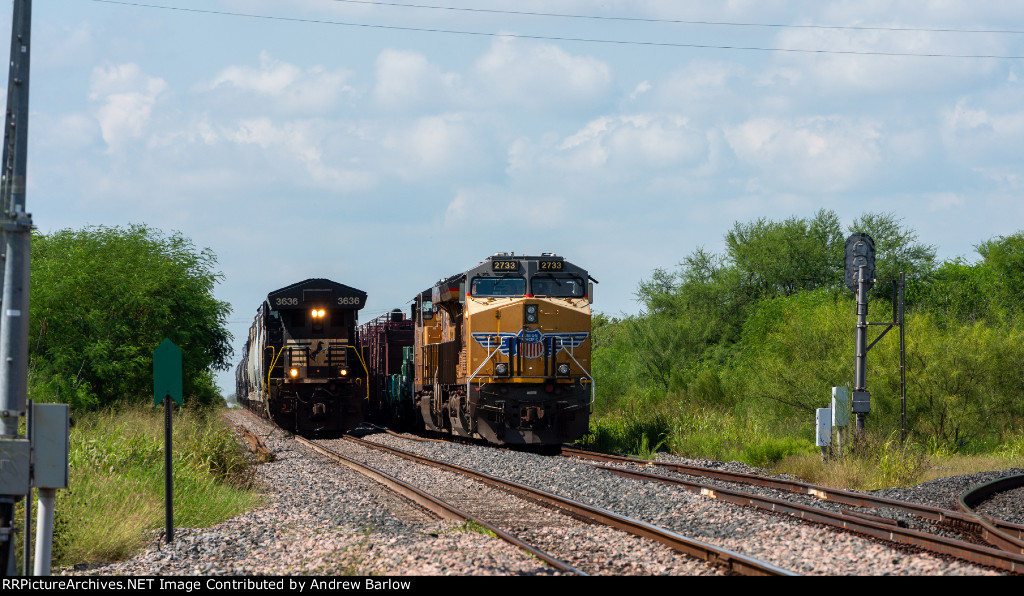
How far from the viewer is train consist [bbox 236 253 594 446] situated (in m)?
19.6

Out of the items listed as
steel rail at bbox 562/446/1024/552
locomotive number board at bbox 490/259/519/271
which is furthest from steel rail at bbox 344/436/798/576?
locomotive number board at bbox 490/259/519/271

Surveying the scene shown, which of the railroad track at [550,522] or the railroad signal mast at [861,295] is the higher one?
the railroad signal mast at [861,295]

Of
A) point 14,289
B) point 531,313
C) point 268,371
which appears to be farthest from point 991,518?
point 268,371

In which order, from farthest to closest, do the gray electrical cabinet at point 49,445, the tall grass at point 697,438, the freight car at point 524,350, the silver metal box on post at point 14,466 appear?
the freight car at point 524,350 < the tall grass at point 697,438 < the gray electrical cabinet at point 49,445 < the silver metal box on post at point 14,466

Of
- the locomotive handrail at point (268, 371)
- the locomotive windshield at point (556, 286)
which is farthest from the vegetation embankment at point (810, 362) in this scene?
the locomotive handrail at point (268, 371)

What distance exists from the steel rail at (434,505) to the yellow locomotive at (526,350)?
10.1 ft

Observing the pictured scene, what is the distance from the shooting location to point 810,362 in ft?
80.8

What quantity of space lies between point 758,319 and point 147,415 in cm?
2509

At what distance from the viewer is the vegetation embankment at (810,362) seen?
20.3 meters

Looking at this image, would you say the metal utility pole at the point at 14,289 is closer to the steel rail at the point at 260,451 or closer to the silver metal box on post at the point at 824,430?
the steel rail at the point at 260,451

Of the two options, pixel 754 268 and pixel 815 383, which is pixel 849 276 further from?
pixel 754 268

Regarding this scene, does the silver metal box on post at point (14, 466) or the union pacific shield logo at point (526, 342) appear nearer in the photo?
the silver metal box on post at point (14, 466)

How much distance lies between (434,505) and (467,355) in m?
7.97
